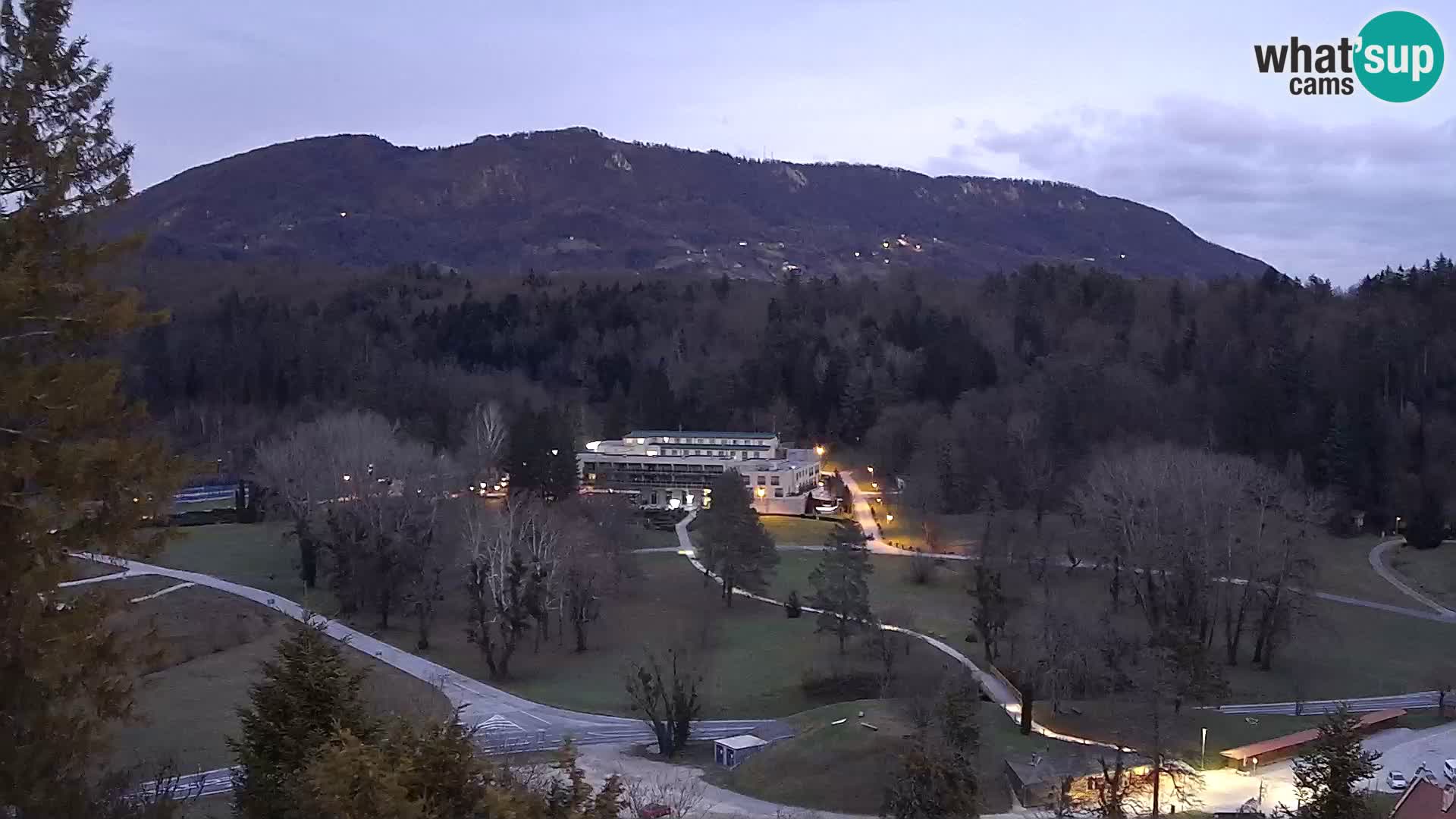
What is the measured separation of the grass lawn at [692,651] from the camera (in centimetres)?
3030

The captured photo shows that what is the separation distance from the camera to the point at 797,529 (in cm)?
5369

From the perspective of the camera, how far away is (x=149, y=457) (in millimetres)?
9289

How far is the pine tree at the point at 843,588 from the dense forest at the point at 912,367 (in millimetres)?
18613

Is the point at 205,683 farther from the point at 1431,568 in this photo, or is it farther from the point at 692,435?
the point at 1431,568

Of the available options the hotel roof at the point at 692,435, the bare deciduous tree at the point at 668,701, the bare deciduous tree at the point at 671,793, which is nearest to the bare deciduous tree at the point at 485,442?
the hotel roof at the point at 692,435

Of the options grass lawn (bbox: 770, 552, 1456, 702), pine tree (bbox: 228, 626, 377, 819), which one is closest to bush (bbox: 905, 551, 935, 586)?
grass lawn (bbox: 770, 552, 1456, 702)

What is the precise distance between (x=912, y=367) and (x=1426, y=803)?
194ft

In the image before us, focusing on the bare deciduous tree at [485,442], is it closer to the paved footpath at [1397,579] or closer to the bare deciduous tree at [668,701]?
the bare deciduous tree at [668,701]

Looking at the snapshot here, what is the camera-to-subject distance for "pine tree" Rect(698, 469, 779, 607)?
39.9 meters

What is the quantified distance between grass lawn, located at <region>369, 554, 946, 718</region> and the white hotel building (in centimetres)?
1672

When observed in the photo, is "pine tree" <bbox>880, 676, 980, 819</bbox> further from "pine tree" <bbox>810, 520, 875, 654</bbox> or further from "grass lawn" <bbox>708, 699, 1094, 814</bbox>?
"pine tree" <bbox>810, 520, 875, 654</bbox>

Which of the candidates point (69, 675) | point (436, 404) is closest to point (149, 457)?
point (69, 675)

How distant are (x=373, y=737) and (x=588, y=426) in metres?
65.7

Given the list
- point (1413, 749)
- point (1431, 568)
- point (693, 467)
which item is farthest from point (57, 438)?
point (693, 467)
